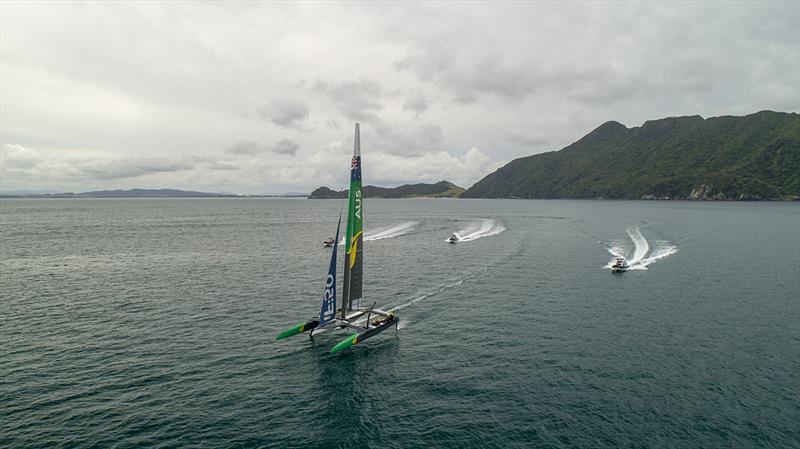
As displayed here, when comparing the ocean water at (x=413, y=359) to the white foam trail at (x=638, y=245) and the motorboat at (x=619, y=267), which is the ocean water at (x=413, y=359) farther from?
the white foam trail at (x=638, y=245)

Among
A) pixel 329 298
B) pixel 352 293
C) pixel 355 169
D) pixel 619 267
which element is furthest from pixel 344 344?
pixel 619 267

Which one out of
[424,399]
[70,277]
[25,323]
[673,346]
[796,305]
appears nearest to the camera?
[424,399]

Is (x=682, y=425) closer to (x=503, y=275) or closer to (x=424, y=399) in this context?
(x=424, y=399)

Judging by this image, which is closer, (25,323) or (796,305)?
(25,323)

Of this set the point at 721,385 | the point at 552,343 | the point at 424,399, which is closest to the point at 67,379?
the point at 424,399

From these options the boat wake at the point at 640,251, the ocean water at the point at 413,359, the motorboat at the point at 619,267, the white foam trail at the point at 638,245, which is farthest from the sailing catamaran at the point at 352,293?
the white foam trail at the point at 638,245

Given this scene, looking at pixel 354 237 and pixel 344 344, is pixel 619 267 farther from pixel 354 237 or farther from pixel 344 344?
pixel 344 344

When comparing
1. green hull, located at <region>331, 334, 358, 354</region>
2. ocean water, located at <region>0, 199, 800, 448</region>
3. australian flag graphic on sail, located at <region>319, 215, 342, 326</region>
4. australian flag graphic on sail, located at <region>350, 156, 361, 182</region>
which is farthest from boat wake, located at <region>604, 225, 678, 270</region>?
green hull, located at <region>331, 334, 358, 354</region>

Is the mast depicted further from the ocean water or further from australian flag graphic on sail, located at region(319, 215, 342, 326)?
the ocean water
